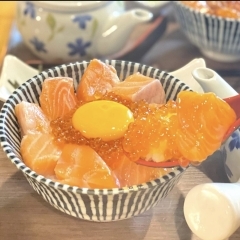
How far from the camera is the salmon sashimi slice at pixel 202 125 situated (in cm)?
67

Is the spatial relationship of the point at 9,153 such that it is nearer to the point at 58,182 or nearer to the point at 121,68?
the point at 58,182

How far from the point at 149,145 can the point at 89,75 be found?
26cm

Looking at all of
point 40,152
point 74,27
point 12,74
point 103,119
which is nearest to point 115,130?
point 103,119

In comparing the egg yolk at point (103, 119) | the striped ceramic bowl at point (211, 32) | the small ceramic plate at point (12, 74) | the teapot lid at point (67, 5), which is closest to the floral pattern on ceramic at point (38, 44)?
the teapot lid at point (67, 5)

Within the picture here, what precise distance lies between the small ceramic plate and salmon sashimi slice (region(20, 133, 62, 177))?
27 centimetres

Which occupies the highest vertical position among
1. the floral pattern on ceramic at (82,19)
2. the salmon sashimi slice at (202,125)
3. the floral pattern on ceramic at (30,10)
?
the salmon sashimi slice at (202,125)

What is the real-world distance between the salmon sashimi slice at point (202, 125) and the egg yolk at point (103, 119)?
0.38ft

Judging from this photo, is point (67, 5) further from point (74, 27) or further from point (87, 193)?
point (87, 193)

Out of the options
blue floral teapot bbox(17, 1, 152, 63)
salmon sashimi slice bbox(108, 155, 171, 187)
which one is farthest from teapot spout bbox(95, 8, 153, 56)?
salmon sashimi slice bbox(108, 155, 171, 187)

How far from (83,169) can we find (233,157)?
31 centimetres

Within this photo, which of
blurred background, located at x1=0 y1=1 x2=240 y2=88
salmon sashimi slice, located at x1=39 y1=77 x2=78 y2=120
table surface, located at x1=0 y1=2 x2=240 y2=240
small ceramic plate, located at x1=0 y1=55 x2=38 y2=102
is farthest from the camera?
blurred background, located at x1=0 y1=1 x2=240 y2=88

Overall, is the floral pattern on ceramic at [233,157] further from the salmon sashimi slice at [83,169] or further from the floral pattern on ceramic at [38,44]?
the floral pattern on ceramic at [38,44]

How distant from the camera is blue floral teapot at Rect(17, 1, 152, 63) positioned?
A: 1.25 metres

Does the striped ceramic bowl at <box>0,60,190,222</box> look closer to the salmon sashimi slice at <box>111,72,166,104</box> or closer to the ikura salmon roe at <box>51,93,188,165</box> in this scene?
the ikura salmon roe at <box>51,93,188,165</box>
